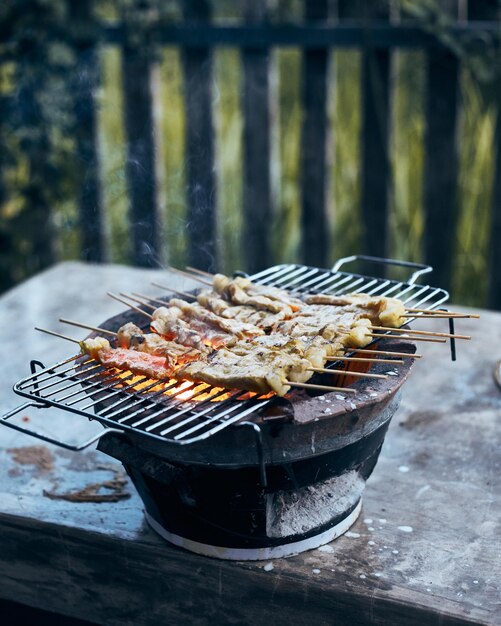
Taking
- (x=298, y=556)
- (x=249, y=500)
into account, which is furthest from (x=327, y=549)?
(x=249, y=500)

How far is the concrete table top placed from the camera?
8.13 ft

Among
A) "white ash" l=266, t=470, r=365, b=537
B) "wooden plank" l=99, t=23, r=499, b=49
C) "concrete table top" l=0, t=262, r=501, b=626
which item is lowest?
"concrete table top" l=0, t=262, r=501, b=626

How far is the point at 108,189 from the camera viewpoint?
20.5 feet

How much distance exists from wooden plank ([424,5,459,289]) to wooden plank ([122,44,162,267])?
191 cm

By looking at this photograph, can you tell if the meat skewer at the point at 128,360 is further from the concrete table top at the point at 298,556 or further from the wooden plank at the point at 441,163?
the wooden plank at the point at 441,163

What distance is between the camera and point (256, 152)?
5684mm

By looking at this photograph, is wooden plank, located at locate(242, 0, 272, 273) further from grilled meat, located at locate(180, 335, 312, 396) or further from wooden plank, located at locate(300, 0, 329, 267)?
grilled meat, located at locate(180, 335, 312, 396)

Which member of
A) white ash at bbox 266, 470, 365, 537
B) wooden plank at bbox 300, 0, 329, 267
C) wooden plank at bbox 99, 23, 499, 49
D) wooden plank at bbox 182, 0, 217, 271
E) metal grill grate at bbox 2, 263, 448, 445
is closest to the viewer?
metal grill grate at bbox 2, 263, 448, 445

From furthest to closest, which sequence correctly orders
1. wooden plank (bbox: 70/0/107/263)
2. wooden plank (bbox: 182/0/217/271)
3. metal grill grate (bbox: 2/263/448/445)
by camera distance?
wooden plank (bbox: 70/0/107/263), wooden plank (bbox: 182/0/217/271), metal grill grate (bbox: 2/263/448/445)

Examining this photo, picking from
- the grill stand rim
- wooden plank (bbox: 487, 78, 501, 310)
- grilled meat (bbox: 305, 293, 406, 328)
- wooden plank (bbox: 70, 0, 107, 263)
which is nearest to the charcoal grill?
the grill stand rim

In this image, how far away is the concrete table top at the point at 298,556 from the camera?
2.48m

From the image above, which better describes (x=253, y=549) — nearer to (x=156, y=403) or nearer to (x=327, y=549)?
(x=327, y=549)

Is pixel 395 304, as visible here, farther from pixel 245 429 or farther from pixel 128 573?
pixel 128 573

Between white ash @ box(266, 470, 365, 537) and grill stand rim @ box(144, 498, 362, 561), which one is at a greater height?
white ash @ box(266, 470, 365, 537)
